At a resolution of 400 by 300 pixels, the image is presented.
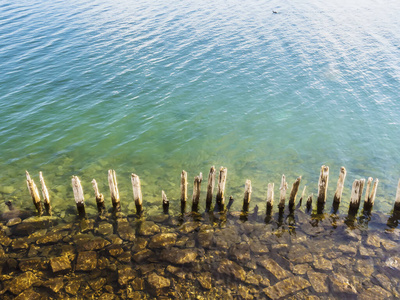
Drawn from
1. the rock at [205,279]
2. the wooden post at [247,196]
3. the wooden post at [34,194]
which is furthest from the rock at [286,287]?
the wooden post at [34,194]

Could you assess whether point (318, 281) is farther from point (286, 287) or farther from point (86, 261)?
point (86, 261)

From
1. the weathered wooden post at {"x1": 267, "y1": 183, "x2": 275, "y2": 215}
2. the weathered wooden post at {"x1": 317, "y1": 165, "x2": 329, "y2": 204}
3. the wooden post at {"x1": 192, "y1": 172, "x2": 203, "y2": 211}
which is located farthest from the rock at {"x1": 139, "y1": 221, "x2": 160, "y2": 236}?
the weathered wooden post at {"x1": 317, "y1": 165, "x2": 329, "y2": 204}

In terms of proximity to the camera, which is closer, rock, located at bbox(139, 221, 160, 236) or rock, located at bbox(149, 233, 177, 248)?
rock, located at bbox(149, 233, 177, 248)

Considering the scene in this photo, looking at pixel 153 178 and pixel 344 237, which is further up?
pixel 153 178

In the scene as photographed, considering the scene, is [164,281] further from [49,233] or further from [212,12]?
[212,12]

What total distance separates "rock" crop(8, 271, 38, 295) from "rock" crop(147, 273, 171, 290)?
16.1 feet

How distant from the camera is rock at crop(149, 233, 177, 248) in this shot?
15539mm

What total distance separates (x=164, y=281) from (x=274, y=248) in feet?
18.3

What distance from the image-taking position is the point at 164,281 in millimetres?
13844

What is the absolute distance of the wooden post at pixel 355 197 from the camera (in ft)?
52.9

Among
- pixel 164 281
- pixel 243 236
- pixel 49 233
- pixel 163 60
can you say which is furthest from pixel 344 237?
pixel 163 60

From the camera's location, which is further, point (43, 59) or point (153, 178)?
point (43, 59)

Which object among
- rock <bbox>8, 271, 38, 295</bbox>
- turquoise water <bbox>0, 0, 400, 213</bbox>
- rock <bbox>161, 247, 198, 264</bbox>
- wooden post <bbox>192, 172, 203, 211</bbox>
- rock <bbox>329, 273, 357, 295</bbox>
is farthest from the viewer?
turquoise water <bbox>0, 0, 400, 213</bbox>

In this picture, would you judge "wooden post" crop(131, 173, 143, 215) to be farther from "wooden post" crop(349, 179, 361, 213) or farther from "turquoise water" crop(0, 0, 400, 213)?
"wooden post" crop(349, 179, 361, 213)
